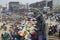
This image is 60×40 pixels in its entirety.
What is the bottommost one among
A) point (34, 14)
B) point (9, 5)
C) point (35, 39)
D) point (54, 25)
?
point (35, 39)

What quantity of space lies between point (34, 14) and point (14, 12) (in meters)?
0.24

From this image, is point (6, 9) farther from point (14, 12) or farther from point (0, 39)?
point (0, 39)

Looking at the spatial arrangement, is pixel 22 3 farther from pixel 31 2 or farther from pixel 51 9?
pixel 51 9

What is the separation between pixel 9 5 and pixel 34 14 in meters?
0.31

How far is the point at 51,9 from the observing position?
62.5 inches

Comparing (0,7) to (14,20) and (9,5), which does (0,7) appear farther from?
(14,20)

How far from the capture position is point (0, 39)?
5.15 feet

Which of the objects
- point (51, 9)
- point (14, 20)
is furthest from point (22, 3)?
point (51, 9)

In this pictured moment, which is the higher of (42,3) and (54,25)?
(42,3)

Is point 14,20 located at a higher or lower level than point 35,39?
higher

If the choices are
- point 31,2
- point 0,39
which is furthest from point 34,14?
point 0,39

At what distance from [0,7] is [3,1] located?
81 millimetres

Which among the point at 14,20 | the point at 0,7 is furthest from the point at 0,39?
the point at 0,7

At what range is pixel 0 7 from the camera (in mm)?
1590
